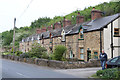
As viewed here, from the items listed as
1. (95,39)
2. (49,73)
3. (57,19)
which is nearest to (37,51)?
(95,39)

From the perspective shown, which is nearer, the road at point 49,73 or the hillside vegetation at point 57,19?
the road at point 49,73

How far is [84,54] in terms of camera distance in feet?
70.0

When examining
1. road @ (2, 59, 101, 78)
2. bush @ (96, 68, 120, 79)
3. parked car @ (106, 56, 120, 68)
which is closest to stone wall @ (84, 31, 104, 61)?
road @ (2, 59, 101, 78)

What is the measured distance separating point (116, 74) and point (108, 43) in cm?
958

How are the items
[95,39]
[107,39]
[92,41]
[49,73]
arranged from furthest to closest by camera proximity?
[92,41]
[95,39]
[107,39]
[49,73]

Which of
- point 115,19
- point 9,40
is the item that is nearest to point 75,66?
point 115,19

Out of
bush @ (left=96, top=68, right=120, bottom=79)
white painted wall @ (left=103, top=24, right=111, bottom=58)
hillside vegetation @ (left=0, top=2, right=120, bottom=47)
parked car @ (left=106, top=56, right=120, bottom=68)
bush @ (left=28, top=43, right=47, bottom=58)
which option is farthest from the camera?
hillside vegetation @ (left=0, top=2, right=120, bottom=47)

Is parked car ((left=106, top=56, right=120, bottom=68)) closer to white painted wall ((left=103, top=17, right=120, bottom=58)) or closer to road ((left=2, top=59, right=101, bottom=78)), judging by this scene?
road ((left=2, top=59, right=101, bottom=78))

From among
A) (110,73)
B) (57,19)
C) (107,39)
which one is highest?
(57,19)

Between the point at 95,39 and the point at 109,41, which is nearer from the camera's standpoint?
the point at 109,41

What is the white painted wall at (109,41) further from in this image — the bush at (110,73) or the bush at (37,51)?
the bush at (37,51)

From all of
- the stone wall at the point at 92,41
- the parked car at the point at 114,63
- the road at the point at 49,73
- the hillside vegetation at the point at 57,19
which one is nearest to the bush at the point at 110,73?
the parked car at the point at 114,63

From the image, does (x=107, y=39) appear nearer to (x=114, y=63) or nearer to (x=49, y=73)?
(x=114, y=63)

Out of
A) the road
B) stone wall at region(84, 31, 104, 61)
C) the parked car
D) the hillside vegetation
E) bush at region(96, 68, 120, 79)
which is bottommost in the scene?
the road
